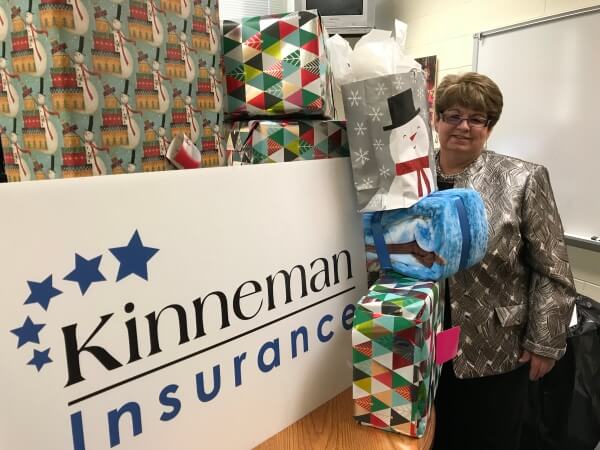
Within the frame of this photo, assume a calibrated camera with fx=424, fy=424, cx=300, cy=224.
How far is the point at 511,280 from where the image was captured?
123 cm

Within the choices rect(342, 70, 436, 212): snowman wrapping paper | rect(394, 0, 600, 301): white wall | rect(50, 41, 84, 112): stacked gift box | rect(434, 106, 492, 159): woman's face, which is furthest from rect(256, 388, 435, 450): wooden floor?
rect(394, 0, 600, 301): white wall

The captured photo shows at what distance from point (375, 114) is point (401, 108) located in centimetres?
4

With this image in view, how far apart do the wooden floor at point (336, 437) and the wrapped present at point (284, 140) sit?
0.47 m

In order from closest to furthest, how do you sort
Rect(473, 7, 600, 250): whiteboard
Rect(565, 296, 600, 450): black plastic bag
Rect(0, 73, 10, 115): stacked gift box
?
Rect(0, 73, 10, 115): stacked gift box < Rect(565, 296, 600, 450): black plastic bag < Rect(473, 7, 600, 250): whiteboard

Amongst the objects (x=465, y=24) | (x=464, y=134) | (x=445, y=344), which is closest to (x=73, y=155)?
(x=445, y=344)

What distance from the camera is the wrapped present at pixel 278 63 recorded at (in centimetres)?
74

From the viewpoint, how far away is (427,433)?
2.38ft

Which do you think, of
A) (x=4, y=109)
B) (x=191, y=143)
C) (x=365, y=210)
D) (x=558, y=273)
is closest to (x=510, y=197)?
(x=558, y=273)

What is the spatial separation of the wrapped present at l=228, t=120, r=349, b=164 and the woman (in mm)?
630

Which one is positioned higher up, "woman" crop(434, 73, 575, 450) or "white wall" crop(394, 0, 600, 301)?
"white wall" crop(394, 0, 600, 301)

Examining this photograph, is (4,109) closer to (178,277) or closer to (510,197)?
(178,277)

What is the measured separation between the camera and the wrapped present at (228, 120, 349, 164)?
0.77 meters

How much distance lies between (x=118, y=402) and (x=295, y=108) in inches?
20.9

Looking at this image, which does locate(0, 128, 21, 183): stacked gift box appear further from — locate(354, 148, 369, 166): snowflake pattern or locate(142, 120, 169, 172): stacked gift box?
locate(354, 148, 369, 166): snowflake pattern
